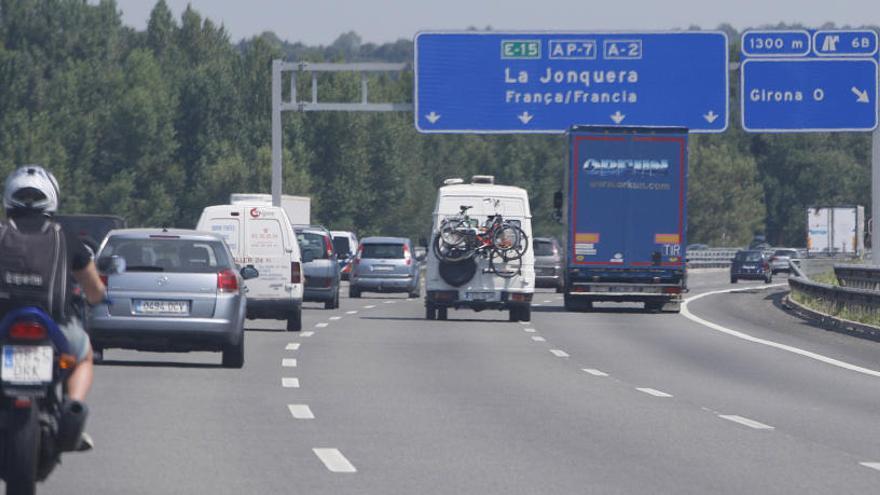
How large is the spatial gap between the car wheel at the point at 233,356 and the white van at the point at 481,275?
13.4 meters

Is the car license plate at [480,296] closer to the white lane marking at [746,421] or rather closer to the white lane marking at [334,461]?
the white lane marking at [746,421]

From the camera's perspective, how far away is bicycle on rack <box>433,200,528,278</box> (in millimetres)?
32469

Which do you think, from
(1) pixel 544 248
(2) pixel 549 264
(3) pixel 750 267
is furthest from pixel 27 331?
(3) pixel 750 267

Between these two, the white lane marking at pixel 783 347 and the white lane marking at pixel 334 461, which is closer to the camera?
the white lane marking at pixel 334 461

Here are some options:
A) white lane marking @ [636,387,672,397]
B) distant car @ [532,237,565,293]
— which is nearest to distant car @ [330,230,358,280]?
distant car @ [532,237,565,293]

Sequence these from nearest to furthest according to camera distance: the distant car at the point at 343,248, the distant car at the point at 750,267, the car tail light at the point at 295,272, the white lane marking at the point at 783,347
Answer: the white lane marking at the point at 783,347
the car tail light at the point at 295,272
the distant car at the point at 343,248
the distant car at the point at 750,267

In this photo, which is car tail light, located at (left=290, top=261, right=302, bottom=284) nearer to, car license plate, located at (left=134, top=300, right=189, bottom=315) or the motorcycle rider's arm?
car license plate, located at (left=134, top=300, right=189, bottom=315)

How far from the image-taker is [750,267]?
242 ft

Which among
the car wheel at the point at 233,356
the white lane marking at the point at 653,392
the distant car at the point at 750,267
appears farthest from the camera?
the distant car at the point at 750,267

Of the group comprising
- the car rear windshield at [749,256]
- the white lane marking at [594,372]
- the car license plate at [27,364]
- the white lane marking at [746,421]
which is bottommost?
the car rear windshield at [749,256]

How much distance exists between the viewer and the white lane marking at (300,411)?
1433 centimetres

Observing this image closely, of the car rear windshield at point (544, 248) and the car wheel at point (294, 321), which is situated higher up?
the car rear windshield at point (544, 248)

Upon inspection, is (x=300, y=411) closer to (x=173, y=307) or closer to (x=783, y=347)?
(x=173, y=307)

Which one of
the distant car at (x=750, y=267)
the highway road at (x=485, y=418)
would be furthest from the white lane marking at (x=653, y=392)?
the distant car at (x=750, y=267)
